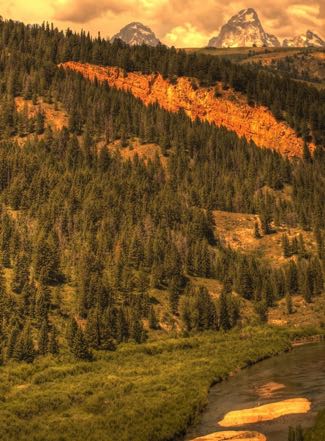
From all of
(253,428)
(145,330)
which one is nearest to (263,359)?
(145,330)

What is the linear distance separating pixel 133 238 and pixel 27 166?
184 ft

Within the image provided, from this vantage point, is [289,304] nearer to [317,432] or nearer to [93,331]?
[93,331]

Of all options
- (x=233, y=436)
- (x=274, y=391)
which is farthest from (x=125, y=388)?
(x=233, y=436)

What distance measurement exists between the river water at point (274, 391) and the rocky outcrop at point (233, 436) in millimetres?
1003

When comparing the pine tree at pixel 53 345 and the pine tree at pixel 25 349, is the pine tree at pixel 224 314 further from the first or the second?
the pine tree at pixel 25 349

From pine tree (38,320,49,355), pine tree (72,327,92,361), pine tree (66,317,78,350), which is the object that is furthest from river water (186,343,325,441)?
pine tree (38,320,49,355)

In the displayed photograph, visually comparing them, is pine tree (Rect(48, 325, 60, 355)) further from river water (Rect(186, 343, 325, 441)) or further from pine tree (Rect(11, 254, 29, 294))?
river water (Rect(186, 343, 325, 441))

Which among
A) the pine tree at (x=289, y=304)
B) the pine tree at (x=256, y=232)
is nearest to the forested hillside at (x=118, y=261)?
the pine tree at (x=289, y=304)

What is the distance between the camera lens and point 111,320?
4624 inches

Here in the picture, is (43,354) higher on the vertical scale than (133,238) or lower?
lower

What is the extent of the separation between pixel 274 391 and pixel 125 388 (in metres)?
19.7

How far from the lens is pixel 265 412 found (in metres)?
69.6

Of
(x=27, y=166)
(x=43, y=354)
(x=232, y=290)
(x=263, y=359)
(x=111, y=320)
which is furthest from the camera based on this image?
(x=27, y=166)

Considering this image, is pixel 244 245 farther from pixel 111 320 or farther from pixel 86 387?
pixel 86 387
